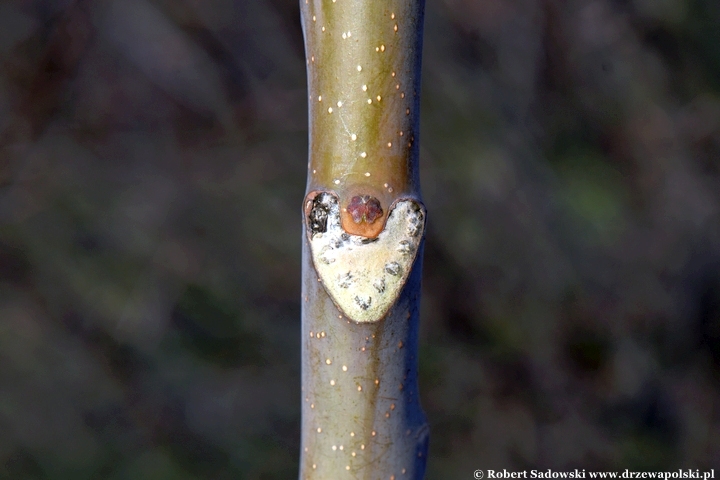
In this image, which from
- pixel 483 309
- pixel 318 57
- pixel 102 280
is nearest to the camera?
pixel 318 57

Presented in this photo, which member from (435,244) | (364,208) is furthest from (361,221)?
(435,244)

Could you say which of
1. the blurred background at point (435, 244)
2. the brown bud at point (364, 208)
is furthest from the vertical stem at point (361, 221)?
the blurred background at point (435, 244)

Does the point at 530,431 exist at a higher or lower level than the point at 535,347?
lower

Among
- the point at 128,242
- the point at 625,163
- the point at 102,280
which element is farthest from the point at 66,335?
the point at 625,163

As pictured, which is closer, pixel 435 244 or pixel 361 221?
pixel 361 221

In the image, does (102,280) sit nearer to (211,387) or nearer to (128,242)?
(128,242)

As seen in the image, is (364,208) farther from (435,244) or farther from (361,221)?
(435,244)
